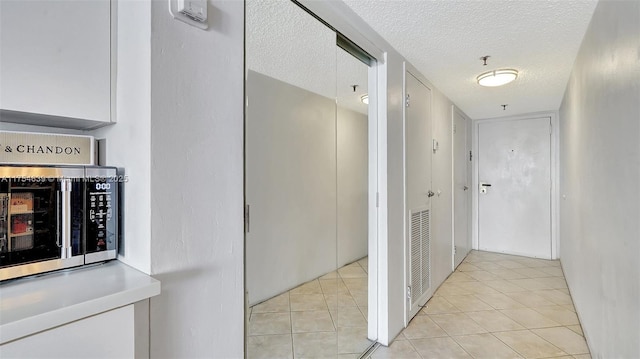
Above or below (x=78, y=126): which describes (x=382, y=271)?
below

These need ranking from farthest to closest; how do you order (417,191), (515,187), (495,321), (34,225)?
(515,187) < (417,191) < (495,321) < (34,225)

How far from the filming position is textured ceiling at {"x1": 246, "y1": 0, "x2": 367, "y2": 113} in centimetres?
140

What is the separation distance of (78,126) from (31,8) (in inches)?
13.5

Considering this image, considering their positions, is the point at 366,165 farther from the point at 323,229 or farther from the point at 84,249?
the point at 84,249

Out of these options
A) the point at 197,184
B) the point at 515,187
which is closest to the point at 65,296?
the point at 197,184

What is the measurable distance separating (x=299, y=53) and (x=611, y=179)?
5.67ft

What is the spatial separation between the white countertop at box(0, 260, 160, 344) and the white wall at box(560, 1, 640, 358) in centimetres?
167

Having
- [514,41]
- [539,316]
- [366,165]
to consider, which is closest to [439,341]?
[539,316]

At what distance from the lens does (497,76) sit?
2811 mm

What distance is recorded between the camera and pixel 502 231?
5.00m

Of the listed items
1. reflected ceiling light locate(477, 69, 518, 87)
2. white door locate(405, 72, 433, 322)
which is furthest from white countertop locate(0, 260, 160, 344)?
reflected ceiling light locate(477, 69, 518, 87)

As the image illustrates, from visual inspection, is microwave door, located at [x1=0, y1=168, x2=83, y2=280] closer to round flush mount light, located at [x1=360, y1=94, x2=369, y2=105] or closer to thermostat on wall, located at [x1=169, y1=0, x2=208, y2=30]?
thermostat on wall, located at [x1=169, y1=0, x2=208, y2=30]

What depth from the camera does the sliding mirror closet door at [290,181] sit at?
1362 mm

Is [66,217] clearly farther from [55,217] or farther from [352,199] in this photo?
[352,199]
